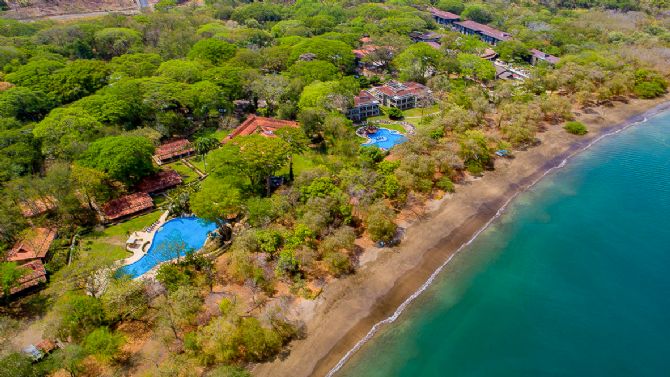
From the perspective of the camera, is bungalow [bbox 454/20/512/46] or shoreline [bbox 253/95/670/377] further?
bungalow [bbox 454/20/512/46]

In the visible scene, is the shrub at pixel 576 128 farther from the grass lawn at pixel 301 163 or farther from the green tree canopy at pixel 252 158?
the green tree canopy at pixel 252 158

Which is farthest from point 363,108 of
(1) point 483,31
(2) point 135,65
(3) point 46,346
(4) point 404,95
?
(1) point 483,31

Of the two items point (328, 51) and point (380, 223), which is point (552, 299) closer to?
point (380, 223)

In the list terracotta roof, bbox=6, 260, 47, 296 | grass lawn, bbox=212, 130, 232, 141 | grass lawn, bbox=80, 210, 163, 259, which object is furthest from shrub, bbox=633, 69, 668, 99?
terracotta roof, bbox=6, 260, 47, 296

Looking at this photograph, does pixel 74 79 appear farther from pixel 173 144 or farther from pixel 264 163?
pixel 264 163

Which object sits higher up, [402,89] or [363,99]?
[402,89]

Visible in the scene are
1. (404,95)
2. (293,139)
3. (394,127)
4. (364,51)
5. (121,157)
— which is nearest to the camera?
(121,157)

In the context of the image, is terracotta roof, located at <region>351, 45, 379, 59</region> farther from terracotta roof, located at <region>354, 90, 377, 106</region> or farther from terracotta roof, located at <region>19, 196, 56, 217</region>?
terracotta roof, located at <region>19, 196, 56, 217</region>
